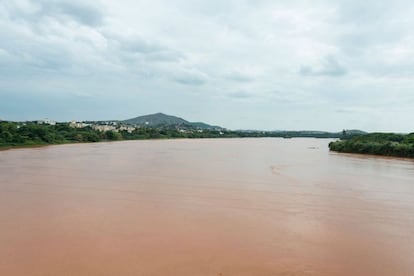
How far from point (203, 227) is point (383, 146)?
70.9ft

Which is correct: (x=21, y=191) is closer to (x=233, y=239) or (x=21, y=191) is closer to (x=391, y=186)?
(x=233, y=239)

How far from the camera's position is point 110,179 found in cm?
1180

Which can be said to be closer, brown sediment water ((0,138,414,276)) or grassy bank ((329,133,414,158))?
brown sediment water ((0,138,414,276))

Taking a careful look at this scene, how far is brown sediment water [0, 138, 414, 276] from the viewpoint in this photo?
4.50 meters

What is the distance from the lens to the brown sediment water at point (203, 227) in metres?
4.50

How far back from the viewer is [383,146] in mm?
24047

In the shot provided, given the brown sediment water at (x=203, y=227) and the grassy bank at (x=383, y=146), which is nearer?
the brown sediment water at (x=203, y=227)

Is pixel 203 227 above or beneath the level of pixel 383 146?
beneath

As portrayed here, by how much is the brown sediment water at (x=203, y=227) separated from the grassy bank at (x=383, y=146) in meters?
12.5

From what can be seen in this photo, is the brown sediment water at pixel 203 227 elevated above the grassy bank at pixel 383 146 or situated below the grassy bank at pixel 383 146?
below

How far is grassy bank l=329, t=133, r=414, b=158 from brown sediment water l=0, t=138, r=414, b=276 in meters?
12.5

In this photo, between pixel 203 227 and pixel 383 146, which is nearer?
pixel 203 227

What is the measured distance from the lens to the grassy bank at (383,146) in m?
22.8

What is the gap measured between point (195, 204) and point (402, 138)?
83.7 feet
